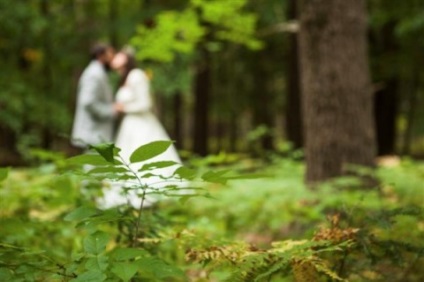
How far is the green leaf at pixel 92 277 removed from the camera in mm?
1695

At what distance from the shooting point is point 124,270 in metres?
1.70

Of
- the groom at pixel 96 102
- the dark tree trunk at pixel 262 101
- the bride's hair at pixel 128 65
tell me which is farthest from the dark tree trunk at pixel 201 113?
the bride's hair at pixel 128 65

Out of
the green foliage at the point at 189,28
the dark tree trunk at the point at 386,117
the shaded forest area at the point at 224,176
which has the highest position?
the green foliage at the point at 189,28

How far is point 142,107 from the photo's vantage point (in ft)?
23.2

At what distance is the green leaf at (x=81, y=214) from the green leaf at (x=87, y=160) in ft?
0.64

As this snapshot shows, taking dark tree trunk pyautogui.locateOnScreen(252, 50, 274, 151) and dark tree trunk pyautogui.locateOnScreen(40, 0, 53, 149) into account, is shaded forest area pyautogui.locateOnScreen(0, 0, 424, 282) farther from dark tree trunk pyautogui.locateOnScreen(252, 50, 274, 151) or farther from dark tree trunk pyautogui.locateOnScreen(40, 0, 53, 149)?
dark tree trunk pyautogui.locateOnScreen(252, 50, 274, 151)

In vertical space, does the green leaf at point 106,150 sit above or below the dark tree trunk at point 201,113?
above

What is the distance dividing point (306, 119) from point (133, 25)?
9298mm

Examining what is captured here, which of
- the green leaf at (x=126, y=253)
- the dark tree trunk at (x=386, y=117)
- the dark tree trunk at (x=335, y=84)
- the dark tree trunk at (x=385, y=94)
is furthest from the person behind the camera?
the dark tree trunk at (x=386, y=117)

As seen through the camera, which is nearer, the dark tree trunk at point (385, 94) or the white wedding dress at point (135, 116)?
the white wedding dress at point (135, 116)

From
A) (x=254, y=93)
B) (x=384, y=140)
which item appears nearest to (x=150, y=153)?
(x=384, y=140)

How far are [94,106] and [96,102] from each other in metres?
0.07

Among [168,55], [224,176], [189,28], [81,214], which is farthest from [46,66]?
[224,176]

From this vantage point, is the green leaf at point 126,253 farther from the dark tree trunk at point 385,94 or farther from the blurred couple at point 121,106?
the dark tree trunk at point 385,94
